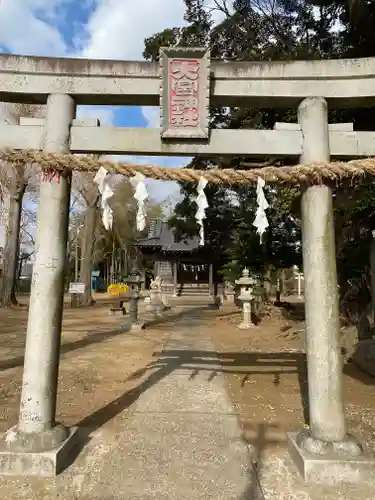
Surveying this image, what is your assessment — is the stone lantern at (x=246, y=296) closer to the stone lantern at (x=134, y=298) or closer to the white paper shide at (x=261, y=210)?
the stone lantern at (x=134, y=298)

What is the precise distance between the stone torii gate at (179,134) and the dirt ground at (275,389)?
2.73 ft

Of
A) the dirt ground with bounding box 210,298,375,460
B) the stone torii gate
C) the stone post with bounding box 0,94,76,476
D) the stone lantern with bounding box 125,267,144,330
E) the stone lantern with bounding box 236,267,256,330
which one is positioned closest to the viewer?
the stone post with bounding box 0,94,76,476

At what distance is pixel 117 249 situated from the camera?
158ft

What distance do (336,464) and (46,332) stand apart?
2673 millimetres

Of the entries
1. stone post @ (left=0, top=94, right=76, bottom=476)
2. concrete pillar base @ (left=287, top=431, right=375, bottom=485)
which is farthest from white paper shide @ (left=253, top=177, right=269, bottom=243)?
concrete pillar base @ (left=287, top=431, right=375, bottom=485)

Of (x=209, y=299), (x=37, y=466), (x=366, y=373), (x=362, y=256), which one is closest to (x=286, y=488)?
(x=37, y=466)

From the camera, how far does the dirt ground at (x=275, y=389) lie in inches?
165

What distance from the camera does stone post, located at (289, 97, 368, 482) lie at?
3.14 meters

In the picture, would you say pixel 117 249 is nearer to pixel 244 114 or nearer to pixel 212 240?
pixel 212 240

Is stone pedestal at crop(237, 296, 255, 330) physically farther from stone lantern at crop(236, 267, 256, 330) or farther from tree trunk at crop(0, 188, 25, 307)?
tree trunk at crop(0, 188, 25, 307)

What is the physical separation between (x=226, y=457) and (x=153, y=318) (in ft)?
43.4

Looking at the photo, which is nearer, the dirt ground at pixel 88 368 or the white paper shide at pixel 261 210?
the white paper shide at pixel 261 210

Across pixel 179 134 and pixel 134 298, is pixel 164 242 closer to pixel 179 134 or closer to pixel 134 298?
pixel 134 298

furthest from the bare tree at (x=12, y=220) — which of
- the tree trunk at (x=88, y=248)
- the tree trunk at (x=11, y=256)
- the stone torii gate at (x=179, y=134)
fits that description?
the stone torii gate at (x=179, y=134)
